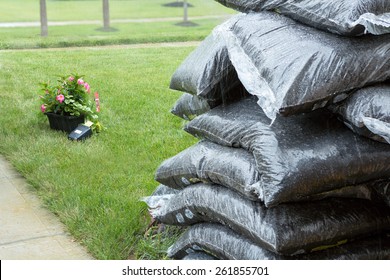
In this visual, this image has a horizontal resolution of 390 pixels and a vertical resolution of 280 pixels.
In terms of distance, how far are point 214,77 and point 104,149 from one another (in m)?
2.58

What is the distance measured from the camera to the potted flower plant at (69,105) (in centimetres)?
584

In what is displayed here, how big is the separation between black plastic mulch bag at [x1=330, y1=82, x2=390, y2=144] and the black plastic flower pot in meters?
3.58

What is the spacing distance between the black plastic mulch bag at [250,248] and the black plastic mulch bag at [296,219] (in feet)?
0.17

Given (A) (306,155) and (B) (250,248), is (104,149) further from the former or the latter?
(A) (306,155)

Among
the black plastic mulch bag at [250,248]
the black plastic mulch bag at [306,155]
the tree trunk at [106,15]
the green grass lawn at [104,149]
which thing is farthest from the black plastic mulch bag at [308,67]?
the tree trunk at [106,15]

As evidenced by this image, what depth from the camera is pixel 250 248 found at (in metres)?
2.75

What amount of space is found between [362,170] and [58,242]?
73.6 inches

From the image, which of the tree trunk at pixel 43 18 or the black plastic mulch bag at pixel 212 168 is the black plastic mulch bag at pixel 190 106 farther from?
the tree trunk at pixel 43 18

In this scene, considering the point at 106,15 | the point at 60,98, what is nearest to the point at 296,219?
the point at 60,98

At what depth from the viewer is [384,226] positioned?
2.80 m

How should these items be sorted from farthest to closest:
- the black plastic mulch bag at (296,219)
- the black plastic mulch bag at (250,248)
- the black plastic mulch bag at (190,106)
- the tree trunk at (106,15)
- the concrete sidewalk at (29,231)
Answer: the tree trunk at (106,15), the concrete sidewalk at (29,231), the black plastic mulch bag at (190,106), the black plastic mulch bag at (250,248), the black plastic mulch bag at (296,219)

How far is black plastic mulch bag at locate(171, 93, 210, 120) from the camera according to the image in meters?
3.38
